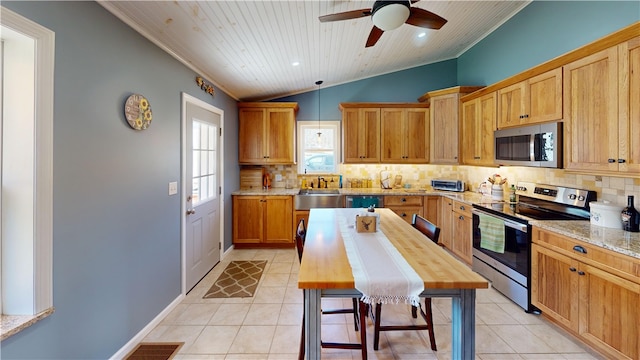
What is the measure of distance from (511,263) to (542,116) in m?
1.44

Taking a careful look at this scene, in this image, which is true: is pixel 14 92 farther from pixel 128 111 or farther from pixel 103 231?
pixel 103 231

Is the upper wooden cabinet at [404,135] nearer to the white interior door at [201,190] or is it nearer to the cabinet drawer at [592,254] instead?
the cabinet drawer at [592,254]

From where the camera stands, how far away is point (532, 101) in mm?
2709

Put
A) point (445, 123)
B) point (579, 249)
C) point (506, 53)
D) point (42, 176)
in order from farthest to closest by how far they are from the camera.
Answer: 1. point (445, 123)
2. point (506, 53)
3. point (579, 249)
4. point (42, 176)

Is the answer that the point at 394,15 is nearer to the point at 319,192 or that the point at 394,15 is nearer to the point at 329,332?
the point at 329,332

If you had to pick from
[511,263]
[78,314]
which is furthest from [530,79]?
[78,314]

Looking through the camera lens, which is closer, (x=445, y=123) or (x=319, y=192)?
(x=445, y=123)

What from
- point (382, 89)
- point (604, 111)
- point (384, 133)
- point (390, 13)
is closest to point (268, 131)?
point (384, 133)

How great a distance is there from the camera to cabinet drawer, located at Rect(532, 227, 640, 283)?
163 cm

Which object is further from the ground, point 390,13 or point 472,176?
point 390,13

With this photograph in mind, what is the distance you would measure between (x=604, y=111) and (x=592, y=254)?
3.50 ft

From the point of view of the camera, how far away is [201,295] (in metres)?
2.88

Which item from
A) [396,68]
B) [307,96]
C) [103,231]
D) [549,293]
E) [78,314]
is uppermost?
[396,68]

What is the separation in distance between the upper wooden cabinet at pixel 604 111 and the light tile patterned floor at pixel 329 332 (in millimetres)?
1405
